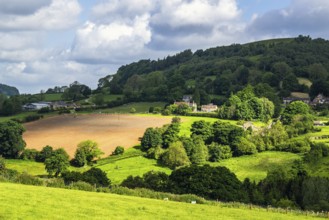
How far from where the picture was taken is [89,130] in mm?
136125

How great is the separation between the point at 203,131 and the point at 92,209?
3153 inches

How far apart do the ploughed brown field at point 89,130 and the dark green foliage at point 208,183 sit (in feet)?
143

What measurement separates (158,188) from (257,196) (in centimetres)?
1445

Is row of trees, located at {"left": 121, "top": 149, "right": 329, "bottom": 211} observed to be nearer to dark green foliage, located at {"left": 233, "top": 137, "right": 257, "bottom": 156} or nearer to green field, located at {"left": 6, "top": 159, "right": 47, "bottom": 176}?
dark green foliage, located at {"left": 233, "top": 137, "right": 257, "bottom": 156}

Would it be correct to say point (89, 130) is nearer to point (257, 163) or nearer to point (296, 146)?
point (257, 163)

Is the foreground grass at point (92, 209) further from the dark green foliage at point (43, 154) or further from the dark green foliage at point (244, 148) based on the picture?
the dark green foliage at point (244, 148)

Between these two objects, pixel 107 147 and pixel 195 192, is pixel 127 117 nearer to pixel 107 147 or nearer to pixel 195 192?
pixel 107 147

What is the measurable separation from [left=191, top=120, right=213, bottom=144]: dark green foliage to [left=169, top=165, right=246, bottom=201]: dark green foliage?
42911mm

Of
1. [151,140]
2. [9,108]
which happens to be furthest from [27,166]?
[9,108]

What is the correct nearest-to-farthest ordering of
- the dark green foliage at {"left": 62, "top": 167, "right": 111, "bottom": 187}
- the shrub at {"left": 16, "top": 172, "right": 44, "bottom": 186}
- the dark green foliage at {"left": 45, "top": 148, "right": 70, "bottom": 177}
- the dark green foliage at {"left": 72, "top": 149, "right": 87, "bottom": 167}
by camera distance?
the shrub at {"left": 16, "top": 172, "right": 44, "bottom": 186}
the dark green foliage at {"left": 62, "top": 167, "right": 111, "bottom": 187}
the dark green foliage at {"left": 45, "top": 148, "right": 70, "bottom": 177}
the dark green foliage at {"left": 72, "top": 149, "right": 87, "bottom": 167}

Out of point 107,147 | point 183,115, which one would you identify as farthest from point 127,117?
point 107,147

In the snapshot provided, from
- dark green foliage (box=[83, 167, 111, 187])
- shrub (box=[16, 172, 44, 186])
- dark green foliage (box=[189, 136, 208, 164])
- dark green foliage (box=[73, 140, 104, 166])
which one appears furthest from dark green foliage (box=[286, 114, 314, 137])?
shrub (box=[16, 172, 44, 186])

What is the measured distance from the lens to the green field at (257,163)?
87688 millimetres

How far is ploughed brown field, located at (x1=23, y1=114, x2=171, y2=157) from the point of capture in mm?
118312
